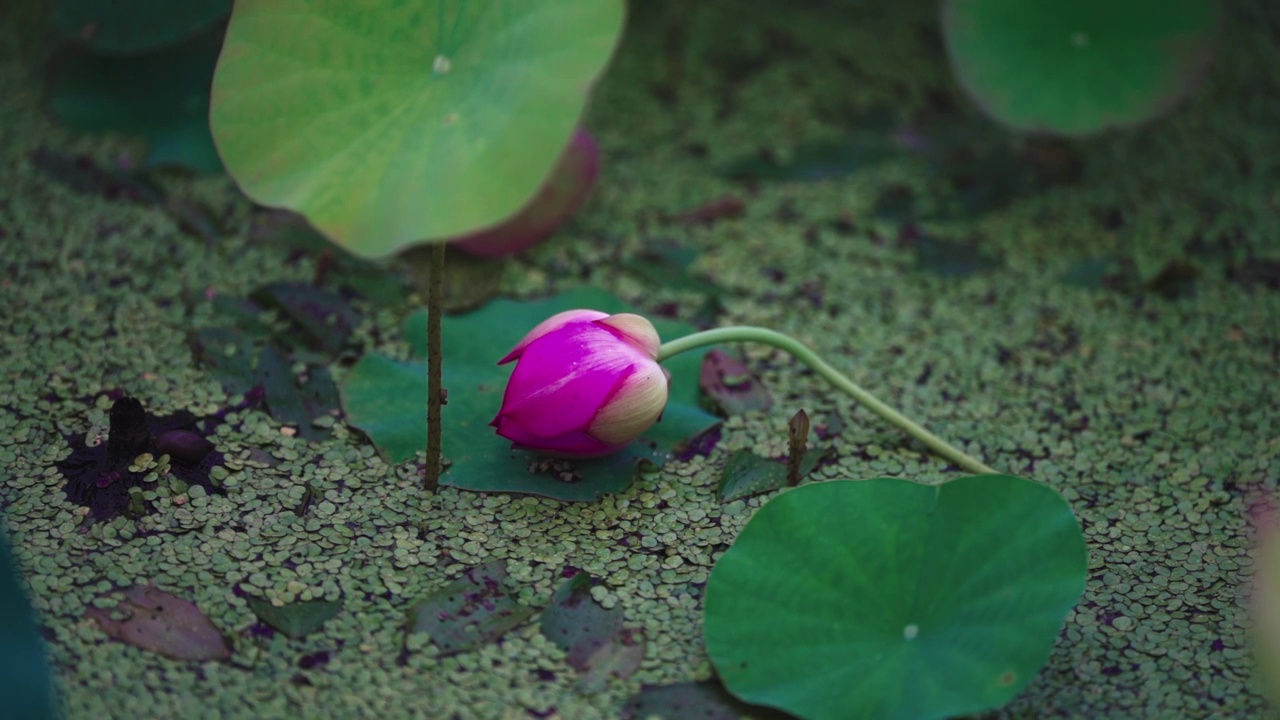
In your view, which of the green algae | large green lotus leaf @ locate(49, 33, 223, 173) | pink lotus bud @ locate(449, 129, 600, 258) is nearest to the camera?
the green algae

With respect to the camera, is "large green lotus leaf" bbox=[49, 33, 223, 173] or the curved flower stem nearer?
the curved flower stem

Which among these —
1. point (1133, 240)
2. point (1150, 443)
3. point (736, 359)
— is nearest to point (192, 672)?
point (736, 359)

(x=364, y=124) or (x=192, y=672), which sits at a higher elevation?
(x=364, y=124)

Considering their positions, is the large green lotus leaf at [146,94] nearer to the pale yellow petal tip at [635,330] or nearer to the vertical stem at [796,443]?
the pale yellow petal tip at [635,330]

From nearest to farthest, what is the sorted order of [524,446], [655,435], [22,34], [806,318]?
[524,446] → [655,435] → [806,318] → [22,34]

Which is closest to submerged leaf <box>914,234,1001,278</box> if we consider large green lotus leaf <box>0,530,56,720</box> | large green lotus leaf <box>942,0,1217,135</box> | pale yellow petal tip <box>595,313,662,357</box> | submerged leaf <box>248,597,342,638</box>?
large green lotus leaf <box>942,0,1217,135</box>

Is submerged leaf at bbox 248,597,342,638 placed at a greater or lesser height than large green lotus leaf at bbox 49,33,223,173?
lesser

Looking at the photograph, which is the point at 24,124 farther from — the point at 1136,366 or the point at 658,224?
the point at 1136,366

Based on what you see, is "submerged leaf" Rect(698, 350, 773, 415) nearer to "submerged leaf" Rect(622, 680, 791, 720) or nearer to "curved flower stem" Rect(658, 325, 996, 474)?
"curved flower stem" Rect(658, 325, 996, 474)
